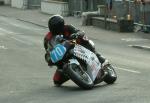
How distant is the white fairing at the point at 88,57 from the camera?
12.0 metres

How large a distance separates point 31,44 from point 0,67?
27.3 ft

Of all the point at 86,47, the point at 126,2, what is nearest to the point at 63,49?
the point at 86,47

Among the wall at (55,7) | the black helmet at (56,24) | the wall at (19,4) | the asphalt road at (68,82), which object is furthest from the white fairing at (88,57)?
the wall at (19,4)

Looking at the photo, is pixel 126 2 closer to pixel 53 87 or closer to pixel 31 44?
pixel 31 44

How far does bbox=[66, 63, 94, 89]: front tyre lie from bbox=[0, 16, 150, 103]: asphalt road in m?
0.13

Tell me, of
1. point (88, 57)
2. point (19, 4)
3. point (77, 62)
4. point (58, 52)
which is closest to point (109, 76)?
point (88, 57)

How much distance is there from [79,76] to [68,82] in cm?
183

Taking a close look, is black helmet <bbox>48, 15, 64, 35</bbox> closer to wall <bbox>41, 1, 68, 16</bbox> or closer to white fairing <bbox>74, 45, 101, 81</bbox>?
white fairing <bbox>74, 45, 101, 81</bbox>

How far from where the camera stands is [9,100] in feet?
35.7

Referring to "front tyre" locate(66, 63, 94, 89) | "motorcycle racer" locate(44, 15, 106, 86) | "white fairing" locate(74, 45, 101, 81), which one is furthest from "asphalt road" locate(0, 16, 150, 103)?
"motorcycle racer" locate(44, 15, 106, 86)

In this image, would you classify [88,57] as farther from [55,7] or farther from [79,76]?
[55,7]

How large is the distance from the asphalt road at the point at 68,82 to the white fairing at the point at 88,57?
0.35 meters

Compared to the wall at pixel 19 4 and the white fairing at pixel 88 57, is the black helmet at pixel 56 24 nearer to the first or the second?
the white fairing at pixel 88 57

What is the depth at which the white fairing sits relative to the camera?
11979 millimetres
